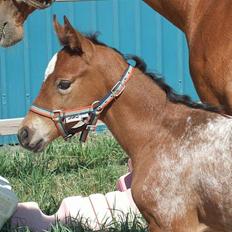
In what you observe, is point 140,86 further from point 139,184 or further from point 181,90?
point 181,90

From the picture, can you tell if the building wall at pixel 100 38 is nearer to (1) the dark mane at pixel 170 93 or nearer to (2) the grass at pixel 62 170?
(2) the grass at pixel 62 170

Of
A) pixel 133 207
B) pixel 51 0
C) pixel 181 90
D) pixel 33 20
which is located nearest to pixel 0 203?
pixel 133 207

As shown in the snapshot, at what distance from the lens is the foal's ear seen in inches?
147

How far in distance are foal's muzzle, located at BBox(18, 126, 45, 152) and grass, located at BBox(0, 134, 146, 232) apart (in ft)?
5.98

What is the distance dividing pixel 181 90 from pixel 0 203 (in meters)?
4.16

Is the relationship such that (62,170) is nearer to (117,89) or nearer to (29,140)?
(29,140)

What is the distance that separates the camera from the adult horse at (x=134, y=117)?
3594 mm

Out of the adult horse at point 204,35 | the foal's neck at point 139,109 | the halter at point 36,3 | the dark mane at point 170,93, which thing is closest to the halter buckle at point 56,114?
the foal's neck at point 139,109

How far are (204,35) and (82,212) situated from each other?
1773 millimetres

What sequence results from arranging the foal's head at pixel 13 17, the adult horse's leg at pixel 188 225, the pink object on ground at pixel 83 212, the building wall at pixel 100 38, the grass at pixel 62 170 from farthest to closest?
1. the building wall at pixel 100 38
2. the grass at pixel 62 170
3. the pink object on ground at pixel 83 212
4. the foal's head at pixel 13 17
5. the adult horse's leg at pixel 188 225

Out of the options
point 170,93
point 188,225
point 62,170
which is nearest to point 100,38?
point 62,170

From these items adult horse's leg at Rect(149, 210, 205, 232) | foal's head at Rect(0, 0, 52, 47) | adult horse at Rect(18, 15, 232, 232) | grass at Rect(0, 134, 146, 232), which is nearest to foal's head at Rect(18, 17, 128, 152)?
adult horse at Rect(18, 15, 232, 232)

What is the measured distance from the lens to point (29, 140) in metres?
3.81

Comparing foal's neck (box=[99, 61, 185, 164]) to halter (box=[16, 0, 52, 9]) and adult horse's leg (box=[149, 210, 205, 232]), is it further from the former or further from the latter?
halter (box=[16, 0, 52, 9])
